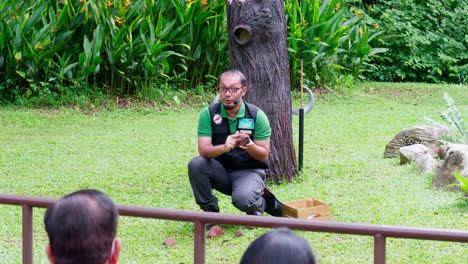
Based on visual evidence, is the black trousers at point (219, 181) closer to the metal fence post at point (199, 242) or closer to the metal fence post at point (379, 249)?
the metal fence post at point (199, 242)

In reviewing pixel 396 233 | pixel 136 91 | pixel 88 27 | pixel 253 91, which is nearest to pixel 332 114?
pixel 136 91

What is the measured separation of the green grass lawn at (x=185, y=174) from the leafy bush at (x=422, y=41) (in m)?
2.54

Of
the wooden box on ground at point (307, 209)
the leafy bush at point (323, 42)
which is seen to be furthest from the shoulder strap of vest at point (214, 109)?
the leafy bush at point (323, 42)

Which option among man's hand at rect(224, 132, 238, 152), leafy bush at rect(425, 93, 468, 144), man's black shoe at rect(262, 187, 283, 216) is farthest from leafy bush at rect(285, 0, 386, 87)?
man's hand at rect(224, 132, 238, 152)

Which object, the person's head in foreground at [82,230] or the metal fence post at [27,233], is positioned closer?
the person's head in foreground at [82,230]

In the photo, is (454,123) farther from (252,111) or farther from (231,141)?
(231,141)

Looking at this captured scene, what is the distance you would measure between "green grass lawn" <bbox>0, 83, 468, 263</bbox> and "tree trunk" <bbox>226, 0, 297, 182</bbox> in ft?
0.99

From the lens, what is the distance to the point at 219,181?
6.16 metres

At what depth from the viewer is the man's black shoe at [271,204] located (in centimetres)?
623

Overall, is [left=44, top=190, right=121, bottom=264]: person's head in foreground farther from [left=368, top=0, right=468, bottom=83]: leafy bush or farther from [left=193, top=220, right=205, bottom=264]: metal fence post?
[left=368, top=0, right=468, bottom=83]: leafy bush

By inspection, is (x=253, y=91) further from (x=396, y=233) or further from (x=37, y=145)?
(x=396, y=233)

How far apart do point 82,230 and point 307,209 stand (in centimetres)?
393

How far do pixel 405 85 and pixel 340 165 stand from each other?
695 centimetres

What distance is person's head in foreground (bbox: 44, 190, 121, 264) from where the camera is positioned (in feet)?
8.05
